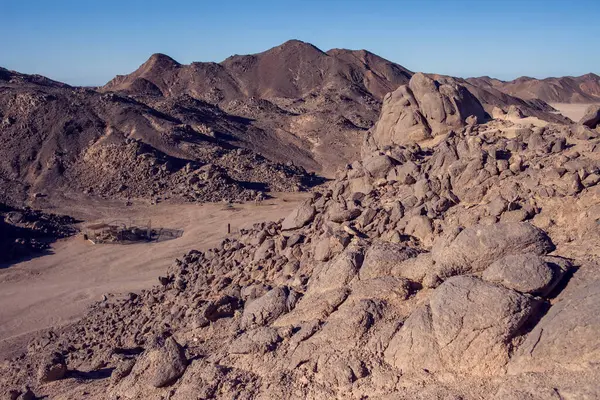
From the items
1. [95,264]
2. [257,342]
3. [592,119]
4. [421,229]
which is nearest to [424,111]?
[592,119]

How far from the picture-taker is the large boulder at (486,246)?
253 inches

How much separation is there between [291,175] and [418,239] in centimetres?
2202

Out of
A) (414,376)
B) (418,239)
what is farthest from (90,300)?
(414,376)

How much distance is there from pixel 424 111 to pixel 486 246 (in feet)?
27.7

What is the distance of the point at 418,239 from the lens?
324 inches

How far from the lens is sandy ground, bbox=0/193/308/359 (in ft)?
47.6

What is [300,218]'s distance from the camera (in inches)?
420

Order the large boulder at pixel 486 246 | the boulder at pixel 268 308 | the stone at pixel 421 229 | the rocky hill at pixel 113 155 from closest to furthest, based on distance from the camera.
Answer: the large boulder at pixel 486 246, the boulder at pixel 268 308, the stone at pixel 421 229, the rocky hill at pixel 113 155

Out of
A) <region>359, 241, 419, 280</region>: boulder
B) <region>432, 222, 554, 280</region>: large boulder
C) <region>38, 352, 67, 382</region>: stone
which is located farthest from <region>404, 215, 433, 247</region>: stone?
<region>38, 352, 67, 382</region>: stone

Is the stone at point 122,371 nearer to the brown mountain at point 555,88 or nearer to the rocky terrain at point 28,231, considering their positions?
the rocky terrain at point 28,231

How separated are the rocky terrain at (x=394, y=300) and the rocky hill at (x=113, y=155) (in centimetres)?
1559

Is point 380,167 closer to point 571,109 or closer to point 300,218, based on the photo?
point 300,218

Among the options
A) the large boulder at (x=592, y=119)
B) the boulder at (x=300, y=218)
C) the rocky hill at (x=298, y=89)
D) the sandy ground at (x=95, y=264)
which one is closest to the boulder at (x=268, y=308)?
the boulder at (x=300, y=218)

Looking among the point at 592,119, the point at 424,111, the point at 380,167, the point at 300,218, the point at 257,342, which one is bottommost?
the point at 257,342
